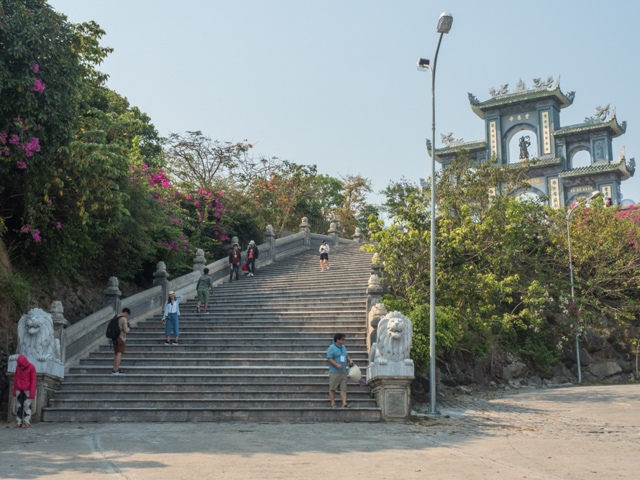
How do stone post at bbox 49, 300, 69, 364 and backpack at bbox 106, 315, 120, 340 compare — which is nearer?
stone post at bbox 49, 300, 69, 364

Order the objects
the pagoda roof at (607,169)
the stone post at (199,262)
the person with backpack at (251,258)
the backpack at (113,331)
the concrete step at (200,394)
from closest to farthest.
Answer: the concrete step at (200,394), the backpack at (113,331), the stone post at (199,262), the person with backpack at (251,258), the pagoda roof at (607,169)

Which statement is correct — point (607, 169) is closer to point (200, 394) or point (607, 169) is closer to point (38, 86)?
point (200, 394)

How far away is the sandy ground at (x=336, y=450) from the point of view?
7602 millimetres

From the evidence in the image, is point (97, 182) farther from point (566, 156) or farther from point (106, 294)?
point (566, 156)

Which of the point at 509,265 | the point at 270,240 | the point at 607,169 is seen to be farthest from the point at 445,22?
the point at 607,169

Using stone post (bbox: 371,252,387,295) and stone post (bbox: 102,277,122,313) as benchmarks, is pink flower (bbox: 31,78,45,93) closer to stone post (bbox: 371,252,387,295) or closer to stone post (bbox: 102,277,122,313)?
stone post (bbox: 102,277,122,313)

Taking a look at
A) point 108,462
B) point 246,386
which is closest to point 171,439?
point 108,462

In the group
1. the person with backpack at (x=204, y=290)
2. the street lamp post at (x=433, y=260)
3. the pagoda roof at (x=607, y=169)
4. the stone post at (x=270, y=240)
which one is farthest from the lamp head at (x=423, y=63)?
the pagoda roof at (x=607, y=169)

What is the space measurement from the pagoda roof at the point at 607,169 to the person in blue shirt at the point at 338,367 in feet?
115

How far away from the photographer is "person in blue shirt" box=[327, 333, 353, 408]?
40.3ft

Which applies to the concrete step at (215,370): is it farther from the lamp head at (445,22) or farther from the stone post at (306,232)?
the stone post at (306,232)

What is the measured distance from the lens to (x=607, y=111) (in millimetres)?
43375

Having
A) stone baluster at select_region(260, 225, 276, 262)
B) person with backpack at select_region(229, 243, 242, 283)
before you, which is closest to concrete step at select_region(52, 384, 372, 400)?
person with backpack at select_region(229, 243, 242, 283)

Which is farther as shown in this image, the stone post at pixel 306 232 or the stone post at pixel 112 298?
the stone post at pixel 306 232
